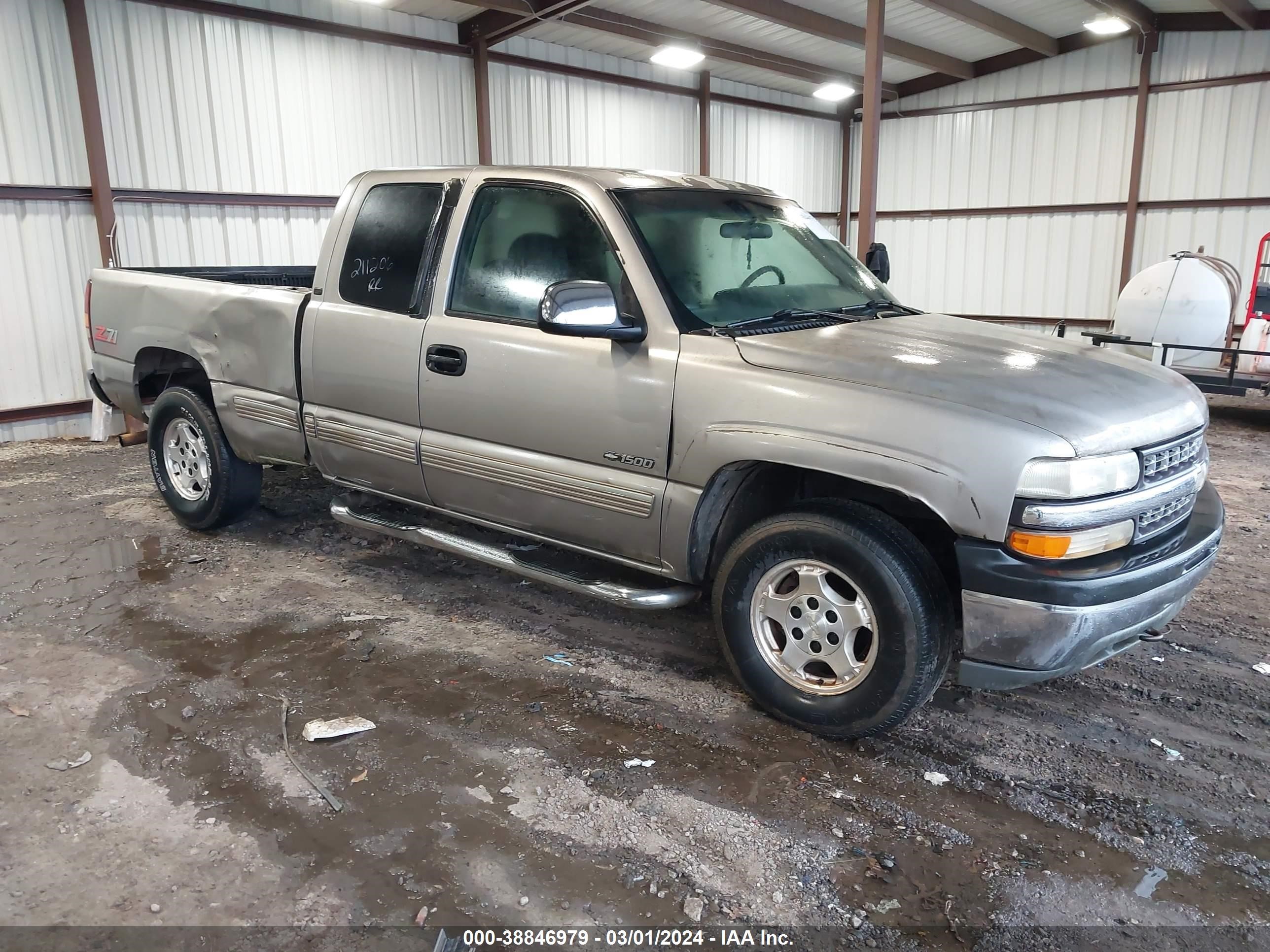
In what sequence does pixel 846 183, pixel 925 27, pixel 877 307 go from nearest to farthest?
pixel 877 307 → pixel 925 27 → pixel 846 183

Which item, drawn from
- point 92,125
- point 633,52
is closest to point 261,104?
point 92,125

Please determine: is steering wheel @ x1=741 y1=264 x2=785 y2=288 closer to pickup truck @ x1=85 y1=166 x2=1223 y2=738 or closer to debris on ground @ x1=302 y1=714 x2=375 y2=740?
pickup truck @ x1=85 y1=166 x2=1223 y2=738

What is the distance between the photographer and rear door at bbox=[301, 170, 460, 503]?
4.28m

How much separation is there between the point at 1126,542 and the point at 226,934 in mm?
2890

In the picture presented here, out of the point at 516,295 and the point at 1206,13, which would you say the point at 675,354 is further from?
the point at 1206,13

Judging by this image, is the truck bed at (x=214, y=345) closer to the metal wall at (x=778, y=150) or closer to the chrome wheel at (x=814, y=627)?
the chrome wheel at (x=814, y=627)

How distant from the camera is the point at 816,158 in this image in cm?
1977

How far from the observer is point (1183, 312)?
32.5 feet

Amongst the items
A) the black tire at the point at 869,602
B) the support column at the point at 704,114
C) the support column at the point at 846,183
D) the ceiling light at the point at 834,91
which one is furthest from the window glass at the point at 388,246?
the support column at the point at 846,183

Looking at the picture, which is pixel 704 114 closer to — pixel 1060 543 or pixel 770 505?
pixel 770 505

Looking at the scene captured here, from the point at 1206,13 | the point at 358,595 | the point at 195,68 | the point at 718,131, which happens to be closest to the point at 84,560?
the point at 358,595

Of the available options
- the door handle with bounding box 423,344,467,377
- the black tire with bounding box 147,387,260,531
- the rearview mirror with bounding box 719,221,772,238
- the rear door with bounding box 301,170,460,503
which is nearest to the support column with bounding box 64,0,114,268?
the black tire with bounding box 147,387,260,531

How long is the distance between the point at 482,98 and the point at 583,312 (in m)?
10.7

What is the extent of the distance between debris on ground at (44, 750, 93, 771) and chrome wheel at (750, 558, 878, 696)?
7.99ft
